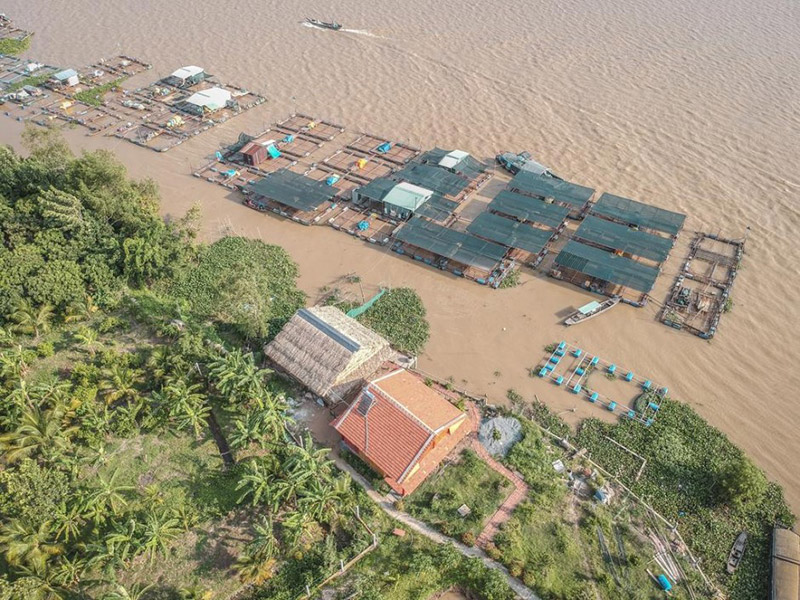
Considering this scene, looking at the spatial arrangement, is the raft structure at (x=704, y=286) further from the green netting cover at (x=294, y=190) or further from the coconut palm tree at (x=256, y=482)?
the green netting cover at (x=294, y=190)

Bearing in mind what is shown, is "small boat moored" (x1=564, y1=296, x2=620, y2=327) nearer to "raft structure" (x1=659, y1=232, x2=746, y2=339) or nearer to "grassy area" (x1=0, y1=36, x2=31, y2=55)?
"raft structure" (x1=659, y1=232, x2=746, y2=339)

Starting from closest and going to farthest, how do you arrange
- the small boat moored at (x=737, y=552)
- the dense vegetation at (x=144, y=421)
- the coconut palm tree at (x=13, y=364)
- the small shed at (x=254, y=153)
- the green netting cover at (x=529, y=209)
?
the dense vegetation at (x=144, y=421) < the small boat moored at (x=737, y=552) < the coconut palm tree at (x=13, y=364) < the green netting cover at (x=529, y=209) < the small shed at (x=254, y=153)

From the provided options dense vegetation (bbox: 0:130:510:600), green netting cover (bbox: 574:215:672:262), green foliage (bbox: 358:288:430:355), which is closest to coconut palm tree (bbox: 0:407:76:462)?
dense vegetation (bbox: 0:130:510:600)

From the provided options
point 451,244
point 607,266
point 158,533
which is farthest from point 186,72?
point 158,533

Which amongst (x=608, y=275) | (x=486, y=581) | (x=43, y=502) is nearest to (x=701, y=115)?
(x=608, y=275)

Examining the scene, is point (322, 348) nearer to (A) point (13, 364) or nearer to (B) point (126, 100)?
(A) point (13, 364)

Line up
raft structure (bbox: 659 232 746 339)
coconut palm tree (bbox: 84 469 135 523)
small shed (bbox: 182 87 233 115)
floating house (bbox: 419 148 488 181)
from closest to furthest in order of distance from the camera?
coconut palm tree (bbox: 84 469 135 523) → raft structure (bbox: 659 232 746 339) → floating house (bbox: 419 148 488 181) → small shed (bbox: 182 87 233 115)

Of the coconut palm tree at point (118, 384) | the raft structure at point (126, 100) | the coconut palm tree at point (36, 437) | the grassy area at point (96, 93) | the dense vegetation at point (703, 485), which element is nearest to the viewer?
the dense vegetation at point (703, 485)

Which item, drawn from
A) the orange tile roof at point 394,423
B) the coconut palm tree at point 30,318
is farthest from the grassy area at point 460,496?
the coconut palm tree at point 30,318
